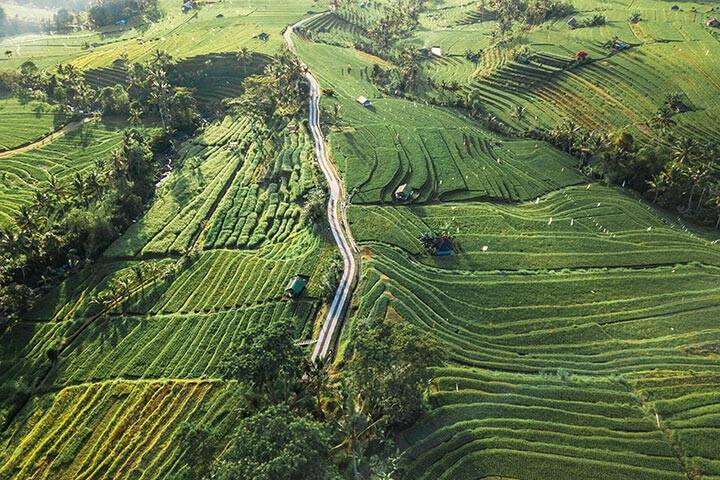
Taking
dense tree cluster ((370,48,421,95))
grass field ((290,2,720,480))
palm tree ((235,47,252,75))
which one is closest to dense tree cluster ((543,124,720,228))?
grass field ((290,2,720,480))

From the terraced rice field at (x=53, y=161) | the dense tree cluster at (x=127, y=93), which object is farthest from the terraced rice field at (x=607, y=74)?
the terraced rice field at (x=53, y=161)

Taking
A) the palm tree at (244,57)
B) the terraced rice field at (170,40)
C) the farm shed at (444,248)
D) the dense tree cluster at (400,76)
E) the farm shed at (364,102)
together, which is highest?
the terraced rice field at (170,40)

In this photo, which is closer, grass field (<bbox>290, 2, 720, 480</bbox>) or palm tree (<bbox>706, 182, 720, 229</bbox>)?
grass field (<bbox>290, 2, 720, 480</bbox>)

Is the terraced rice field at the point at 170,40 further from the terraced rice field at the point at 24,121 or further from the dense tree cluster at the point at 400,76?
the dense tree cluster at the point at 400,76

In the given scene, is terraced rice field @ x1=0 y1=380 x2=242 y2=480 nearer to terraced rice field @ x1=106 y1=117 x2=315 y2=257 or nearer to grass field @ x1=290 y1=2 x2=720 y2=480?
grass field @ x1=290 y1=2 x2=720 y2=480

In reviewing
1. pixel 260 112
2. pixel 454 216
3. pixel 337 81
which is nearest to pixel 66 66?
pixel 260 112

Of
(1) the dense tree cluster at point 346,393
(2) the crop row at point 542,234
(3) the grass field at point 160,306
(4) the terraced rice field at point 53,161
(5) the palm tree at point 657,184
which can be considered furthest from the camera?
(4) the terraced rice field at point 53,161

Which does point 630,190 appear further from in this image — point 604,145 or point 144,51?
point 144,51

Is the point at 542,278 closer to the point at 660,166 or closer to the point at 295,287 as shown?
the point at 295,287
